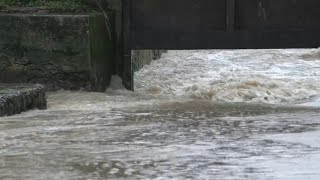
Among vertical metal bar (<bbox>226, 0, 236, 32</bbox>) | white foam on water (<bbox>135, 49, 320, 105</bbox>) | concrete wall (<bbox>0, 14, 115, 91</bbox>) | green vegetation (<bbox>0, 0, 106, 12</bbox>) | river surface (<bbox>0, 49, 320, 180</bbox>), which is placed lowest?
white foam on water (<bbox>135, 49, 320, 105</bbox>)

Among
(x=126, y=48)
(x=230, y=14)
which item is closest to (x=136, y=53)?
(x=126, y=48)

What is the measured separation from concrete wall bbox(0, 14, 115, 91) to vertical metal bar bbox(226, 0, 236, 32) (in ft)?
9.71

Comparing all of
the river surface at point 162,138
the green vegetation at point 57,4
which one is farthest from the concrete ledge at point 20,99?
the green vegetation at point 57,4

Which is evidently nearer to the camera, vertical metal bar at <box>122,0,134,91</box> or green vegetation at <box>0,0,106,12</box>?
green vegetation at <box>0,0,106,12</box>

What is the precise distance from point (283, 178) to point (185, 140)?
1.84 meters

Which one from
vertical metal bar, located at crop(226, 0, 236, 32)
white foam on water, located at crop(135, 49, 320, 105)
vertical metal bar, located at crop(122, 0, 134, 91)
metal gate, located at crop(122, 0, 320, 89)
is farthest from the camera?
white foam on water, located at crop(135, 49, 320, 105)

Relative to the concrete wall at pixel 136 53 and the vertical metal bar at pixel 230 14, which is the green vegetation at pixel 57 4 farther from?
the vertical metal bar at pixel 230 14

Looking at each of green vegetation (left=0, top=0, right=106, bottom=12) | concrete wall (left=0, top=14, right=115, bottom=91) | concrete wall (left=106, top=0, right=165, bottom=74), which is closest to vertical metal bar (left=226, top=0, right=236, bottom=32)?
concrete wall (left=106, top=0, right=165, bottom=74)

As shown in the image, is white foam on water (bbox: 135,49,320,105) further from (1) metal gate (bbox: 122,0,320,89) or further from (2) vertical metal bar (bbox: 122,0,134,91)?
(1) metal gate (bbox: 122,0,320,89)

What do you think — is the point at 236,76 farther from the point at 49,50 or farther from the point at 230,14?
the point at 49,50

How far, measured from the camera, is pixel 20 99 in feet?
28.1

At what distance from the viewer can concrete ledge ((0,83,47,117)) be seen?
8109 millimetres

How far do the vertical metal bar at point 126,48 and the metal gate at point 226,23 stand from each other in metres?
0.02

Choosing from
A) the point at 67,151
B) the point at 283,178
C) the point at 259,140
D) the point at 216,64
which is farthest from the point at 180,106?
the point at 216,64
